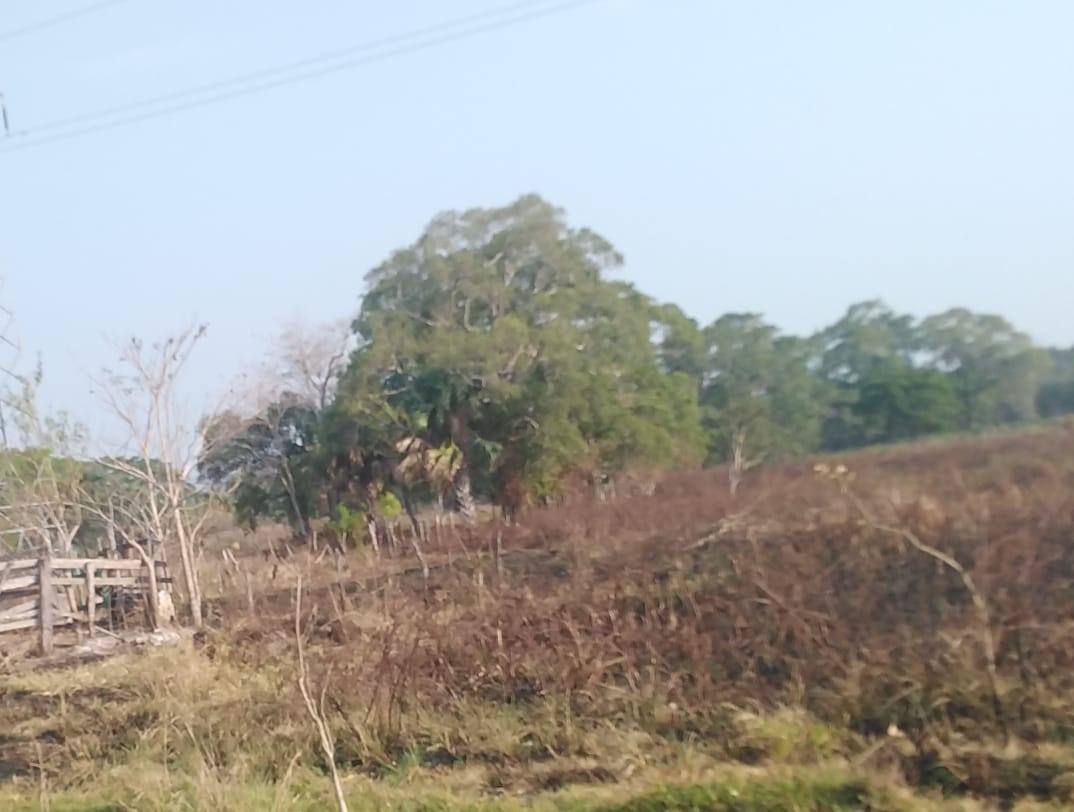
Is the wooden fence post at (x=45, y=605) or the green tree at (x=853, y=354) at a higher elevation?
the green tree at (x=853, y=354)

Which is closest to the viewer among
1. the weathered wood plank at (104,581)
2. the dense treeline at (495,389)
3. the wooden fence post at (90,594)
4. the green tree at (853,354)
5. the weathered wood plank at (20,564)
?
the weathered wood plank at (20,564)

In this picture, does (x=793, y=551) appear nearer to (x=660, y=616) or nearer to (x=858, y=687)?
(x=660, y=616)

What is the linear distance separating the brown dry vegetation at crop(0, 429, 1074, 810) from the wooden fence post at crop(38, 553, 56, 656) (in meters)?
1.29

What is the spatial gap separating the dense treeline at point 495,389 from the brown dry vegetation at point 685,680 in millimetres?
9657

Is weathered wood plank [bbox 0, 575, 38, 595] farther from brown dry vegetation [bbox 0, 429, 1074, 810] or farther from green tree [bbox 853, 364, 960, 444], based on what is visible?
green tree [bbox 853, 364, 960, 444]

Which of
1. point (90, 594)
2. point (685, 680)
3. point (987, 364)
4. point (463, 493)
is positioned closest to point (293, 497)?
point (463, 493)

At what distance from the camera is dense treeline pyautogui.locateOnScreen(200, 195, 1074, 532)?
2858cm

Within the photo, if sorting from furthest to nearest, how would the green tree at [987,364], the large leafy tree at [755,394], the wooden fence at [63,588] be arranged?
the large leafy tree at [755,394] → the wooden fence at [63,588] → the green tree at [987,364]

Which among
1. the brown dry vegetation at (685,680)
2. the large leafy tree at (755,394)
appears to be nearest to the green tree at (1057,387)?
the brown dry vegetation at (685,680)

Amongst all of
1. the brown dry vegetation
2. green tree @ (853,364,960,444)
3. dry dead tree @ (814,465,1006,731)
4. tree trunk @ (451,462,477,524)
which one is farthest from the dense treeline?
dry dead tree @ (814,465,1006,731)

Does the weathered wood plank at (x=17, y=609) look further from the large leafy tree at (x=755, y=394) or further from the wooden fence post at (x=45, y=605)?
the large leafy tree at (x=755, y=394)

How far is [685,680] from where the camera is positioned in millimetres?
10406

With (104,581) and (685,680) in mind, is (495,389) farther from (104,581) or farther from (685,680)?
(685,680)

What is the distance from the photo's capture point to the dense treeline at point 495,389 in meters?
28.6
